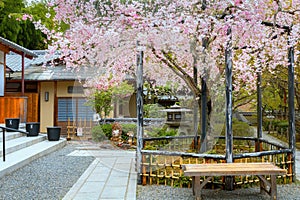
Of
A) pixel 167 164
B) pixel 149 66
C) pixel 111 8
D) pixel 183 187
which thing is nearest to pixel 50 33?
pixel 111 8

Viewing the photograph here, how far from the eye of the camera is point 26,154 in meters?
7.02

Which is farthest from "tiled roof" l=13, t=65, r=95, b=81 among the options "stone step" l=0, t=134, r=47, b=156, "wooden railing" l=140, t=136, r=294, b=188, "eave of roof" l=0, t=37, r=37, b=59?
"wooden railing" l=140, t=136, r=294, b=188

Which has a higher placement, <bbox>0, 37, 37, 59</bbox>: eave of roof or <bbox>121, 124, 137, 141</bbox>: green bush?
<bbox>0, 37, 37, 59</bbox>: eave of roof

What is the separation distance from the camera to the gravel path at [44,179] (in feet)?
14.5

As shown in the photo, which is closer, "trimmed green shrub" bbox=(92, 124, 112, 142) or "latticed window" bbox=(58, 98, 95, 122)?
"trimmed green shrub" bbox=(92, 124, 112, 142)

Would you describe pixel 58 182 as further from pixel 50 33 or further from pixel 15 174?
pixel 50 33

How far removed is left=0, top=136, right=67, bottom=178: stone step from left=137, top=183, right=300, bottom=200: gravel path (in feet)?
8.00

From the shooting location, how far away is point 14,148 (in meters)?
7.20

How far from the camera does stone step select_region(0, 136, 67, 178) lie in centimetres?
570

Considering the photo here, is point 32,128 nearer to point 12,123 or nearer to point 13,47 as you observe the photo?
point 12,123

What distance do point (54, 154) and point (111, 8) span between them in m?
4.77

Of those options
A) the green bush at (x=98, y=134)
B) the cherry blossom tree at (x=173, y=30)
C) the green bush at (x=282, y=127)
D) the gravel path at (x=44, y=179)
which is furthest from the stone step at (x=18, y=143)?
the green bush at (x=282, y=127)

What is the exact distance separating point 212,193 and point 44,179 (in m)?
2.71

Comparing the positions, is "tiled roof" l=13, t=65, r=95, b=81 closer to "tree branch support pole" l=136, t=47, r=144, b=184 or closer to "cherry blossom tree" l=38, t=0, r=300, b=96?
"cherry blossom tree" l=38, t=0, r=300, b=96
